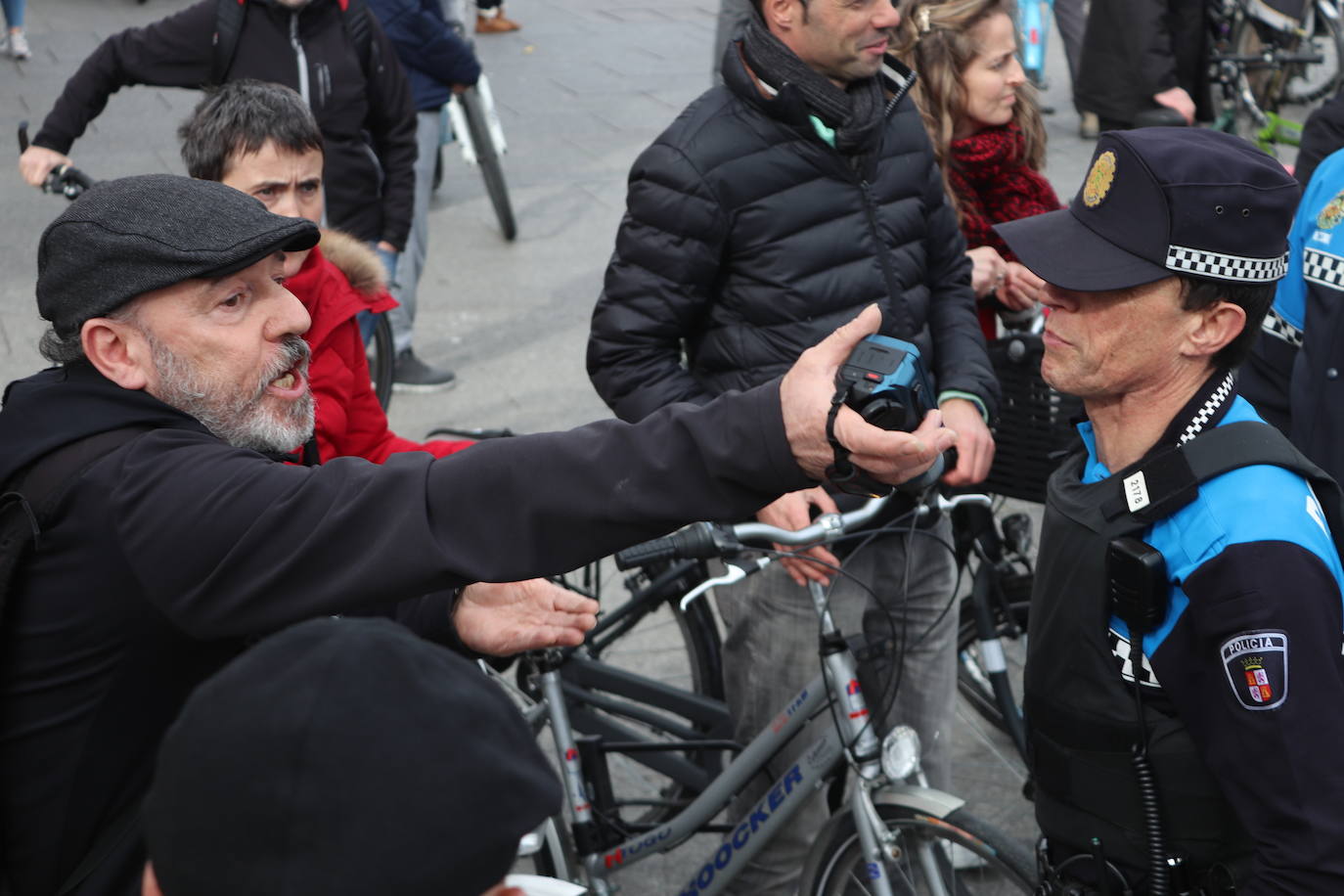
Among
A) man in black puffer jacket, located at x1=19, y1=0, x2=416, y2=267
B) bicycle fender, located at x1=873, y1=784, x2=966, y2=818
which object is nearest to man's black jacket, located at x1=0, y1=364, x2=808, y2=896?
bicycle fender, located at x1=873, y1=784, x2=966, y2=818

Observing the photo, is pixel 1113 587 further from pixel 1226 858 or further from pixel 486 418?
pixel 486 418

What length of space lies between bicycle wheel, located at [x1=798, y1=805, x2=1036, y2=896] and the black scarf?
1438 millimetres

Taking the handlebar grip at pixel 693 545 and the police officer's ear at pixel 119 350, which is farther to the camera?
the handlebar grip at pixel 693 545

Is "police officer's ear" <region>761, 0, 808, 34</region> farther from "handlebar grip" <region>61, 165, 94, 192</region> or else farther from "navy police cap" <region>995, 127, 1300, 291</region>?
"handlebar grip" <region>61, 165, 94, 192</region>

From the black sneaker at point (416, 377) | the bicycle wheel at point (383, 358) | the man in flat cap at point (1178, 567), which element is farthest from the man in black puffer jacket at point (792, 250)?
the black sneaker at point (416, 377)

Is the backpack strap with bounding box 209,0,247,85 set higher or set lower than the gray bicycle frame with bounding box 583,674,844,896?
higher

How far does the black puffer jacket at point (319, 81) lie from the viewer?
4.86 metres

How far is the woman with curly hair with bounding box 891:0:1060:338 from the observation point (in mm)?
3969

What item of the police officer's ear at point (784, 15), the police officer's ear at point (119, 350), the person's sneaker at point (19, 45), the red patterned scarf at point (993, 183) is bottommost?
the person's sneaker at point (19, 45)

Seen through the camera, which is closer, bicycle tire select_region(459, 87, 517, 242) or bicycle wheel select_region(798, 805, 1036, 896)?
bicycle wheel select_region(798, 805, 1036, 896)

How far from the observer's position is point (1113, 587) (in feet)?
7.06

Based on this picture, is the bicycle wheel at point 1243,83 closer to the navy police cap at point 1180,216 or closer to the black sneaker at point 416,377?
the black sneaker at point 416,377

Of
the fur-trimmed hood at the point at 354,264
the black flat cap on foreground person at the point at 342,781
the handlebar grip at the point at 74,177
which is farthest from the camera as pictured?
the handlebar grip at the point at 74,177

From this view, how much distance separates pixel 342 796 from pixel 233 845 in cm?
10
